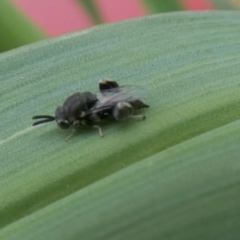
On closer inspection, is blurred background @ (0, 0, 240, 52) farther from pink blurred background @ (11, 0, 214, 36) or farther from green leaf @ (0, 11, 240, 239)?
green leaf @ (0, 11, 240, 239)

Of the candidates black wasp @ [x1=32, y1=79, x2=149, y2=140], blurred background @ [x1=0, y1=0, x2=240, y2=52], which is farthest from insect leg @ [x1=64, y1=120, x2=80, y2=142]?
blurred background @ [x1=0, y1=0, x2=240, y2=52]

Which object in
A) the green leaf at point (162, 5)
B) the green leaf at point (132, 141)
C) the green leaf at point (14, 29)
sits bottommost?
the green leaf at point (132, 141)

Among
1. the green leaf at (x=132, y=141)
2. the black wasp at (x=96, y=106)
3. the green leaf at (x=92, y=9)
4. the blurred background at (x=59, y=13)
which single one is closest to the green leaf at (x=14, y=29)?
the blurred background at (x=59, y=13)

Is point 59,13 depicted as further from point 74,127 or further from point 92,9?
point 74,127

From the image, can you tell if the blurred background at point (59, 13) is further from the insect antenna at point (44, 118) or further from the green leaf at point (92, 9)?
the insect antenna at point (44, 118)

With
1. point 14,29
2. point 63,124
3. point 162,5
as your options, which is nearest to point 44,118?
point 63,124

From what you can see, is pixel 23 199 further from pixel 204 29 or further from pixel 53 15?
pixel 53 15
